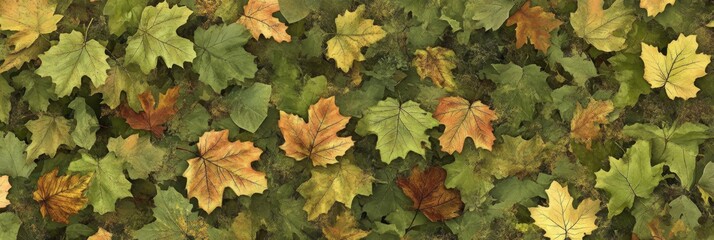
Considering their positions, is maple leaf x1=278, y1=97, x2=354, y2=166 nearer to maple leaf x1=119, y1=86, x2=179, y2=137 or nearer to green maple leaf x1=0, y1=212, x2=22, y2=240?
maple leaf x1=119, y1=86, x2=179, y2=137

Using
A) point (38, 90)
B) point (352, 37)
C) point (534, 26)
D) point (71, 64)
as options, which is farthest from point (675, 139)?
point (38, 90)

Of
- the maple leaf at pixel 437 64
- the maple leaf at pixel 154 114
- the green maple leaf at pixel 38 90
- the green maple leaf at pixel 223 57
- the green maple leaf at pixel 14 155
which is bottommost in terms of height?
the green maple leaf at pixel 14 155

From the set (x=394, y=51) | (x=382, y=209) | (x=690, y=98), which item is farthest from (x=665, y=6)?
(x=382, y=209)

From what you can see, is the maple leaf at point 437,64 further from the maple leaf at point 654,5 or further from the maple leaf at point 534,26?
the maple leaf at point 654,5

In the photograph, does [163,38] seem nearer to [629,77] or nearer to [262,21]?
[262,21]

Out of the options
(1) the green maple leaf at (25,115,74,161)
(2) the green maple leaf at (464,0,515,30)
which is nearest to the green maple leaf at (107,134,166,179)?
(1) the green maple leaf at (25,115,74,161)

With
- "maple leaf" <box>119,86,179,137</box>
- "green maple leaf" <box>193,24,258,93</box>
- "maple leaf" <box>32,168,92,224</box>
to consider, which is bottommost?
"maple leaf" <box>32,168,92,224</box>

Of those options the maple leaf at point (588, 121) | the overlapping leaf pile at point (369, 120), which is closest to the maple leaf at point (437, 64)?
the overlapping leaf pile at point (369, 120)
